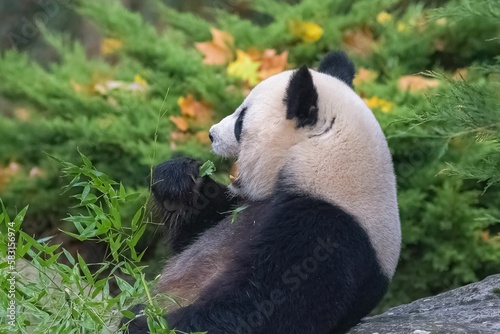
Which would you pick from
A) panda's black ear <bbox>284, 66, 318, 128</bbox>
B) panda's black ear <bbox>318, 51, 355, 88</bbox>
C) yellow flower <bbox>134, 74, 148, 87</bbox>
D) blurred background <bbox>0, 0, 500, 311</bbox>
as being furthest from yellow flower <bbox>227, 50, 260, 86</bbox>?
panda's black ear <bbox>284, 66, 318, 128</bbox>

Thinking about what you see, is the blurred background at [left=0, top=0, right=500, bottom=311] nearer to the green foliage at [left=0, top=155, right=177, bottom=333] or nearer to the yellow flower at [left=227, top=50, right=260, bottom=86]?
the yellow flower at [left=227, top=50, right=260, bottom=86]

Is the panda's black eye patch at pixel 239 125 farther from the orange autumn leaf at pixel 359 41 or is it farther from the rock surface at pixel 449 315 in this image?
the orange autumn leaf at pixel 359 41

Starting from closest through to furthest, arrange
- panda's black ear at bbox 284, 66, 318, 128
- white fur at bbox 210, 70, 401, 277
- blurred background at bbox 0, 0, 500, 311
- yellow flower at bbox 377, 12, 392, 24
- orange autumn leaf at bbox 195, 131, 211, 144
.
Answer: white fur at bbox 210, 70, 401, 277 < panda's black ear at bbox 284, 66, 318, 128 < blurred background at bbox 0, 0, 500, 311 < orange autumn leaf at bbox 195, 131, 211, 144 < yellow flower at bbox 377, 12, 392, 24

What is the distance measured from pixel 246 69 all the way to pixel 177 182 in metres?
1.84

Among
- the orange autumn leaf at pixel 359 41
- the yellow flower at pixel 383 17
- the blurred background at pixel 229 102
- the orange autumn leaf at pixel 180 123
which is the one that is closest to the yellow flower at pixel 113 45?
the blurred background at pixel 229 102

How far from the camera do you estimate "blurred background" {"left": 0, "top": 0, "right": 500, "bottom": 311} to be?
12.5 ft

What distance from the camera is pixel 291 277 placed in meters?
2.12

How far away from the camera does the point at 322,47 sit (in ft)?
14.8

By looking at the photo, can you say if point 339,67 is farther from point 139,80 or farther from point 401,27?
point 139,80

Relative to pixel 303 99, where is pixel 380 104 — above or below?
below

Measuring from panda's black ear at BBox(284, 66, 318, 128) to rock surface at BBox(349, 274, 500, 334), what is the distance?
2.19 feet

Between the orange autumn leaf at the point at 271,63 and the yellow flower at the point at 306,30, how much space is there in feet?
0.69

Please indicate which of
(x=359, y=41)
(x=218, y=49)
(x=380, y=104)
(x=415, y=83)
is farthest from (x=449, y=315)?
(x=218, y=49)

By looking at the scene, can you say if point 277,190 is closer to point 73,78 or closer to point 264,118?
point 264,118
